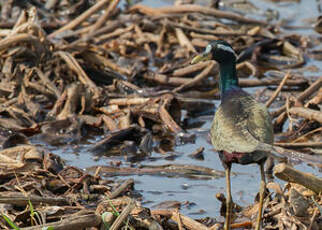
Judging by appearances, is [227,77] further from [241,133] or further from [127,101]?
[127,101]

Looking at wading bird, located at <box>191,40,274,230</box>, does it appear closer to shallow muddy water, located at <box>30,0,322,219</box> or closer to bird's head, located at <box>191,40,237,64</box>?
bird's head, located at <box>191,40,237,64</box>

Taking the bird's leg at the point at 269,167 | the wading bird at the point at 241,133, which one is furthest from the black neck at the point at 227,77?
the bird's leg at the point at 269,167

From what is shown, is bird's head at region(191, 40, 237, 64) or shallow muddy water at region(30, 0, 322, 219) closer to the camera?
bird's head at region(191, 40, 237, 64)

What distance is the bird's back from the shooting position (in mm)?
4820

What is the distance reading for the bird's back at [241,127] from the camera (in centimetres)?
482

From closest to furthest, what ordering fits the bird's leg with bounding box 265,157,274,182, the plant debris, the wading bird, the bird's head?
the wading bird → the plant debris → the bird's head → the bird's leg with bounding box 265,157,274,182

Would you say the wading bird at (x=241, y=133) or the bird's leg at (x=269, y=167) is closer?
the wading bird at (x=241, y=133)

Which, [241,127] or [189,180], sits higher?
[241,127]

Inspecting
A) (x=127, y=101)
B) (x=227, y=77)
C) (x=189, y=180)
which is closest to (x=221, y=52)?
(x=227, y=77)

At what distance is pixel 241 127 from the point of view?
4.95m

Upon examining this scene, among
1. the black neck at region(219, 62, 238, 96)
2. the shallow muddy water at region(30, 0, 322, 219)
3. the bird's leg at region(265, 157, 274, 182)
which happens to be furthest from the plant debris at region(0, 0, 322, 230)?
the black neck at region(219, 62, 238, 96)

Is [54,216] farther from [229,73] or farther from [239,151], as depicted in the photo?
[229,73]

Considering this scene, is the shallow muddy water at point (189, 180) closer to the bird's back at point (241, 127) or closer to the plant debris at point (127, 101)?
the plant debris at point (127, 101)

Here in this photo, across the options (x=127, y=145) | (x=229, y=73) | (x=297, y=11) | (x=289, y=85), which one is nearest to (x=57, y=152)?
(x=127, y=145)
